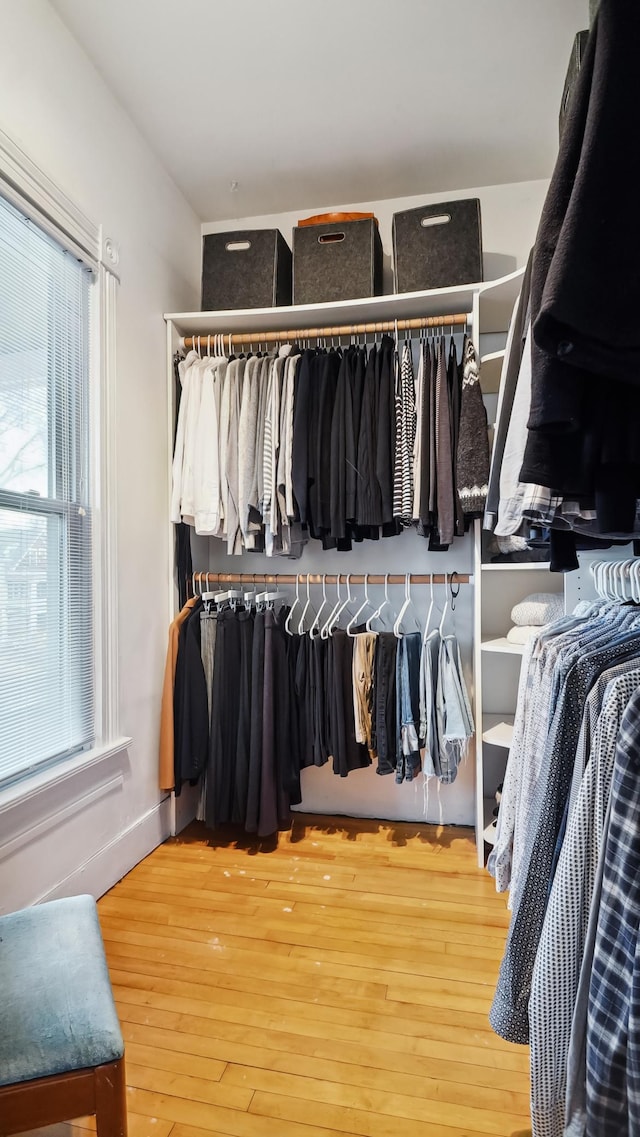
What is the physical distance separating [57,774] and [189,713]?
0.69m

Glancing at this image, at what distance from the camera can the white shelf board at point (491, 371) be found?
88.4 inches

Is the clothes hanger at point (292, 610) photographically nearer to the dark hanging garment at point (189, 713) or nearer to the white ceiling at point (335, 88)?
the dark hanging garment at point (189, 713)

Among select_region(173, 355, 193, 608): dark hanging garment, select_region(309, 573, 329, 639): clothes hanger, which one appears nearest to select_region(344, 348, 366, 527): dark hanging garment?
select_region(309, 573, 329, 639): clothes hanger

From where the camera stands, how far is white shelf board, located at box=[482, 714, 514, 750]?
223cm

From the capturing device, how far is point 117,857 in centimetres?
208

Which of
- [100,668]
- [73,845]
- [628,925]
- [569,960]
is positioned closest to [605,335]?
[628,925]

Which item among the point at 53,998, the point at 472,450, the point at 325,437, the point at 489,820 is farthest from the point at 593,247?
the point at 489,820

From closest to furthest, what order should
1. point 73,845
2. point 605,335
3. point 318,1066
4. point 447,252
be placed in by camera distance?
point 605,335, point 318,1066, point 73,845, point 447,252

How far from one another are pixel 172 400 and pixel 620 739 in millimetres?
2220

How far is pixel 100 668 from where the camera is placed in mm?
2014

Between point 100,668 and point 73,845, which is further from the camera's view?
point 100,668

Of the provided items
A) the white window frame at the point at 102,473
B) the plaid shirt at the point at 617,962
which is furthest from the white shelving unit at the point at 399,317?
the plaid shirt at the point at 617,962

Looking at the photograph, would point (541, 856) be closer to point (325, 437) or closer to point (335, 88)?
point (325, 437)

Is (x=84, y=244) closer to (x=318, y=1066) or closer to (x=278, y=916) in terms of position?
(x=278, y=916)
